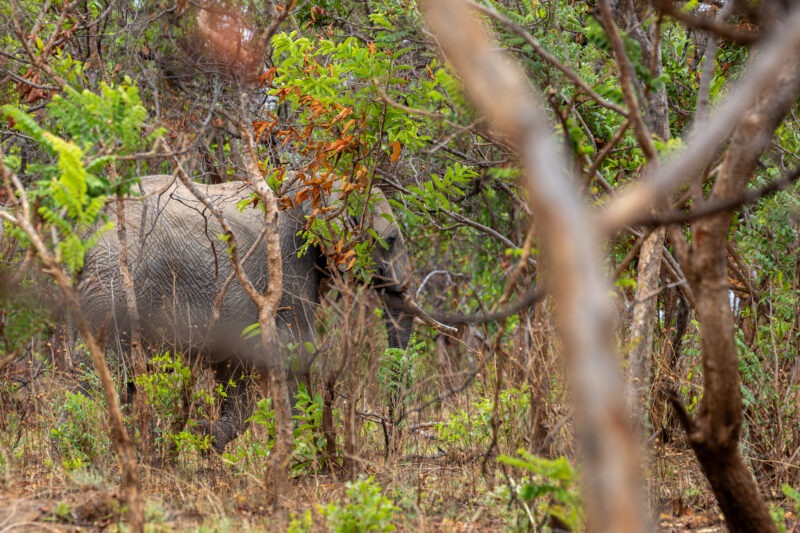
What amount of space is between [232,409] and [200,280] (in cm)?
103

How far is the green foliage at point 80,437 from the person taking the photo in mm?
5422

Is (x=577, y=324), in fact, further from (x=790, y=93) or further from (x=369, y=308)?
(x=369, y=308)

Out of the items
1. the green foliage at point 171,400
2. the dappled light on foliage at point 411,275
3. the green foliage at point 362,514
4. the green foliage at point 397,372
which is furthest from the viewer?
the green foliage at point 397,372

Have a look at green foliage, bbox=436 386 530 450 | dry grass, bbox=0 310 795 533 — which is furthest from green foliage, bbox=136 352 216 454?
green foliage, bbox=436 386 530 450

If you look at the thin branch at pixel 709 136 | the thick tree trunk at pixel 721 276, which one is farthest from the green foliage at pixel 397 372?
the thin branch at pixel 709 136

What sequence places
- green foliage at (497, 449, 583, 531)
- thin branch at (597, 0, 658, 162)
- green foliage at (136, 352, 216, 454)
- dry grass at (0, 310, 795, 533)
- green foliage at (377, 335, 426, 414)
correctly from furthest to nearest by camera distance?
green foliage at (377, 335, 426, 414) < green foliage at (136, 352, 216, 454) < dry grass at (0, 310, 795, 533) < green foliage at (497, 449, 583, 531) < thin branch at (597, 0, 658, 162)

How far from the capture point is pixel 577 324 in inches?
68.7

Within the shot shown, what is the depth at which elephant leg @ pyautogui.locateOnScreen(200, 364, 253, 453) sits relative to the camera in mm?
6766

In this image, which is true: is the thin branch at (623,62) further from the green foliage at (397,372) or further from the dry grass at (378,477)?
the green foliage at (397,372)

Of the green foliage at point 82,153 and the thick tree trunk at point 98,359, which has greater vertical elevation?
the green foliage at point 82,153

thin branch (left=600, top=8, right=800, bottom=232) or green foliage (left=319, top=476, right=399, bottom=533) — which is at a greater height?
thin branch (left=600, top=8, right=800, bottom=232)

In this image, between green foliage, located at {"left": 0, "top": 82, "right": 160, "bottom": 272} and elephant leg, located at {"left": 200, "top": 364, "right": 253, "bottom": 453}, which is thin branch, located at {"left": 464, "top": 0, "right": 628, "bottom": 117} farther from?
elephant leg, located at {"left": 200, "top": 364, "right": 253, "bottom": 453}

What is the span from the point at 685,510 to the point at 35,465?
3.65 meters

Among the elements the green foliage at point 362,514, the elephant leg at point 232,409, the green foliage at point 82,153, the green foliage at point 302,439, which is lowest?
the green foliage at point 362,514
